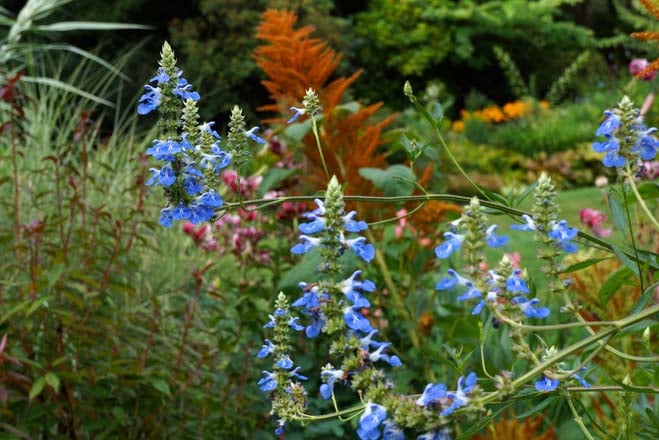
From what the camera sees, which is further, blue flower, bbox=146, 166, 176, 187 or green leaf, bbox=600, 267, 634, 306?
green leaf, bbox=600, 267, 634, 306

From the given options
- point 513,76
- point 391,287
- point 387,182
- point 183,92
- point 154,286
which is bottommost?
point 183,92

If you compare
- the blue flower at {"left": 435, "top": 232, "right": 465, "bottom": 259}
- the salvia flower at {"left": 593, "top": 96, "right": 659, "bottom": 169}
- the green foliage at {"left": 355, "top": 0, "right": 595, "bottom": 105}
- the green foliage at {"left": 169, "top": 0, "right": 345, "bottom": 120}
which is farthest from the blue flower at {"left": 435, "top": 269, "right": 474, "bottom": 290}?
the green foliage at {"left": 355, "top": 0, "right": 595, "bottom": 105}

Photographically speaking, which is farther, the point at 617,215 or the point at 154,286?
the point at 154,286

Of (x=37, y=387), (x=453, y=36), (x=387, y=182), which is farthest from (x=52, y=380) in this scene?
(x=453, y=36)

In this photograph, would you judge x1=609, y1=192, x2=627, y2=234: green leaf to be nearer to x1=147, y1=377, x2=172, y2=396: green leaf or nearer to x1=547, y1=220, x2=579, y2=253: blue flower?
x1=547, y1=220, x2=579, y2=253: blue flower

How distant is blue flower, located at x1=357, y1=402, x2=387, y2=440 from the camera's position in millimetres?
888

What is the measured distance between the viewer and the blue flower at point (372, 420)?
0.89 metres

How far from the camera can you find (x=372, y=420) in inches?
35.4

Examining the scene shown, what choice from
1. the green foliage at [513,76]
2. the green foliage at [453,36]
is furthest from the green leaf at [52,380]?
the green foliage at [453,36]

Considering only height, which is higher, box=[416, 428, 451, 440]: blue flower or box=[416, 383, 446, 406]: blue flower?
box=[416, 383, 446, 406]: blue flower

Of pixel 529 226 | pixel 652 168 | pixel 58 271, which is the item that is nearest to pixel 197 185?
pixel 529 226

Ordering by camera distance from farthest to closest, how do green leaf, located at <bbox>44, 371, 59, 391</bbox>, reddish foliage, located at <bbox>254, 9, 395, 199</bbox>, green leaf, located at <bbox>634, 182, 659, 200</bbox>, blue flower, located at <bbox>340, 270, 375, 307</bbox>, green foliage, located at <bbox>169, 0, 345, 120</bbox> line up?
green foliage, located at <bbox>169, 0, 345, 120</bbox>, reddish foliage, located at <bbox>254, 9, 395, 199</bbox>, green leaf, located at <bbox>44, 371, 59, 391</bbox>, green leaf, located at <bbox>634, 182, 659, 200</bbox>, blue flower, located at <bbox>340, 270, 375, 307</bbox>

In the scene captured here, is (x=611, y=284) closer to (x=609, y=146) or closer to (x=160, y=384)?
(x=609, y=146)

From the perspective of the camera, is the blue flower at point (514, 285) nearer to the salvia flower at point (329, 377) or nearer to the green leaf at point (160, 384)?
the salvia flower at point (329, 377)
